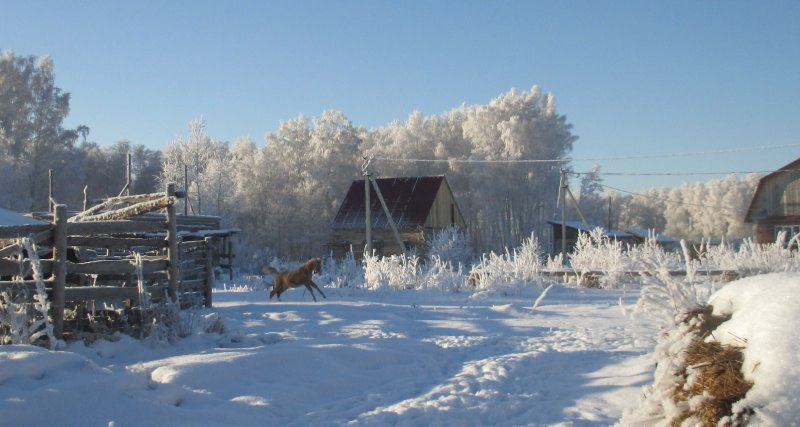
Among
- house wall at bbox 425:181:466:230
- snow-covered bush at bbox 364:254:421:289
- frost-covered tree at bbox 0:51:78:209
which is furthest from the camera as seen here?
frost-covered tree at bbox 0:51:78:209

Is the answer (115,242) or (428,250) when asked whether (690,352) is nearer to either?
(115,242)

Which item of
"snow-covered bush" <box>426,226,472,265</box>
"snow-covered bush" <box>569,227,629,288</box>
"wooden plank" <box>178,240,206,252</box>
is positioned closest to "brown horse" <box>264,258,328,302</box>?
"wooden plank" <box>178,240,206,252</box>

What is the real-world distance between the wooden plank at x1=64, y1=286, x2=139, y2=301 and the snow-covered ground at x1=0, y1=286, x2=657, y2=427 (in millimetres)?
705

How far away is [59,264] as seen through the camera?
8.19m

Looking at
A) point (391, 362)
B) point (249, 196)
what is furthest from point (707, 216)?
point (391, 362)

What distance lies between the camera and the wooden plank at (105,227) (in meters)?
8.74

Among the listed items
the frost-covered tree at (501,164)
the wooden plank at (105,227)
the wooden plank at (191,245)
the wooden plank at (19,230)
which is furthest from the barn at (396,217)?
the wooden plank at (19,230)

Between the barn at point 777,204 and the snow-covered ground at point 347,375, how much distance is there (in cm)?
2933

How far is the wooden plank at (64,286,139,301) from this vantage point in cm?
841

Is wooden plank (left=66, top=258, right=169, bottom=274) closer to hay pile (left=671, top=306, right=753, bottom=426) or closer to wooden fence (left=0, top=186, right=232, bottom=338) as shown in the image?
wooden fence (left=0, top=186, right=232, bottom=338)

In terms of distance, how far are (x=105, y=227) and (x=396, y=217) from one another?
33.2m

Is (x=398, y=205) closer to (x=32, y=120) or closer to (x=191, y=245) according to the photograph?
(x=32, y=120)

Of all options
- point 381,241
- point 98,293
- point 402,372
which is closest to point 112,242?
point 98,293

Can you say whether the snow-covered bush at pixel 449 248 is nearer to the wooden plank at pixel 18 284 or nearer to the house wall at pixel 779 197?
the house wall at pixel 779 197
